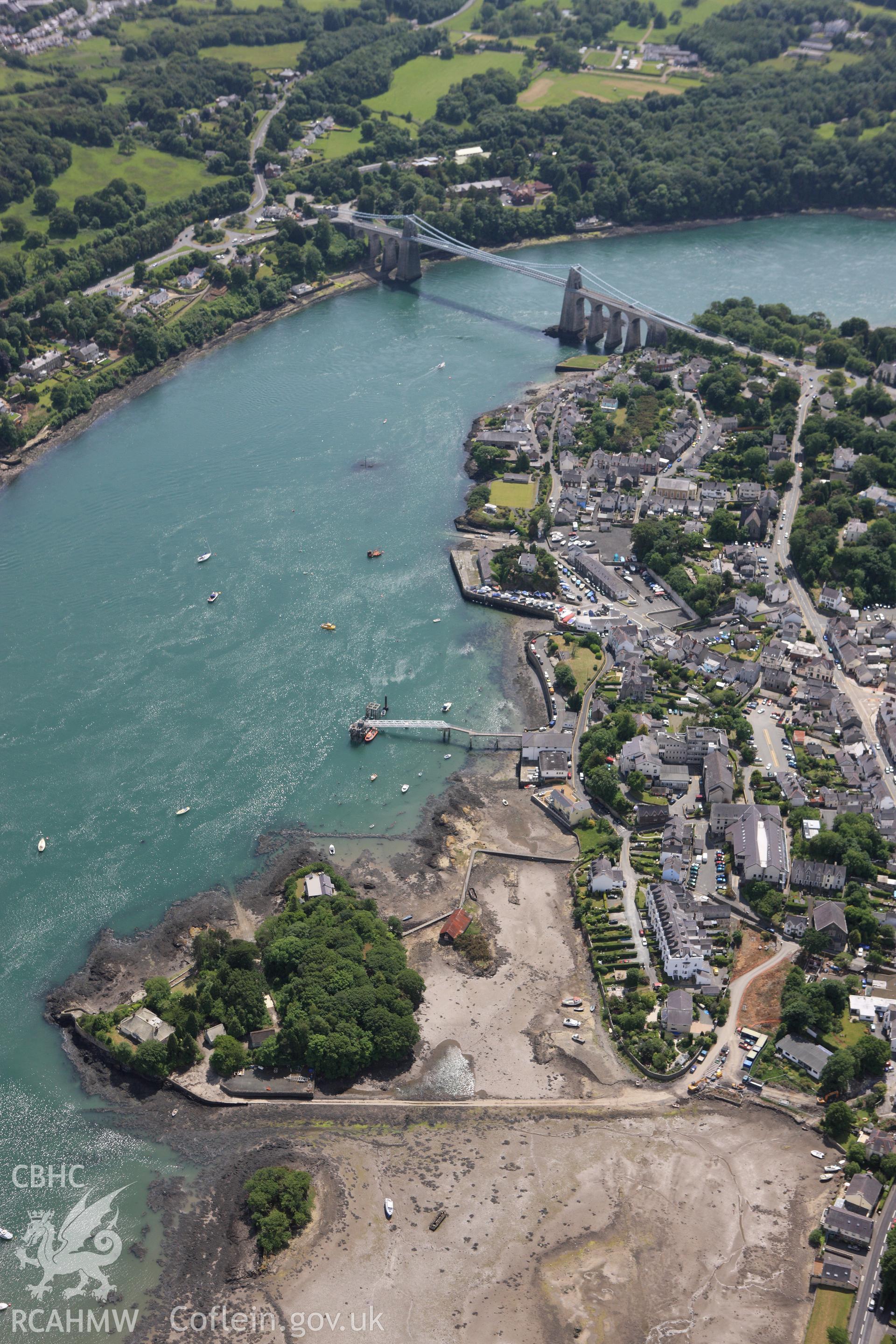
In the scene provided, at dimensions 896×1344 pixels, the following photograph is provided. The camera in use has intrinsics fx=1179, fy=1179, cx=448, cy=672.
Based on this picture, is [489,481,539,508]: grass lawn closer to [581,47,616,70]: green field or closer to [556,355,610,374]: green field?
[556,355,610,374]: green field

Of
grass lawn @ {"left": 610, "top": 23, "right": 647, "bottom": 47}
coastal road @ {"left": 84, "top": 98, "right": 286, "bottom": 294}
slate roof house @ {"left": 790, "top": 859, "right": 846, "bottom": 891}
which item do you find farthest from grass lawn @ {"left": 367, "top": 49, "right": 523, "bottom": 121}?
slate roof house @ {"left": 790, "top": 859, "right": 846, "bottom": 891}

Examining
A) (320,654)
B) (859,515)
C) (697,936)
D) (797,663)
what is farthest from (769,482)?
(697,936)

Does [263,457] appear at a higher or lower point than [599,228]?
lower

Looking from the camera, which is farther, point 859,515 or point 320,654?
point 859,515

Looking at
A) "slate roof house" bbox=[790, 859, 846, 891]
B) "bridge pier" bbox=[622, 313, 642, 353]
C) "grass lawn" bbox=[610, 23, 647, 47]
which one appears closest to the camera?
"slate roof house" bbox=[790, 859, 846, 891]

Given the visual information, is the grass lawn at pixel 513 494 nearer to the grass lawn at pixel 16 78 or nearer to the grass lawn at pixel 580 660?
the grass lawn at pixel 580 660

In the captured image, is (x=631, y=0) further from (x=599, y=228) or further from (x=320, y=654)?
(x=320, y=654)
